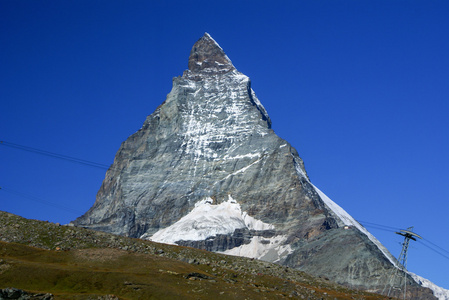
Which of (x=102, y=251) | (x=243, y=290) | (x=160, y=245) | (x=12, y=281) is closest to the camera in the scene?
(x=12, y=281)

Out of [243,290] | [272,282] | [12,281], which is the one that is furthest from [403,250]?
[12,281]

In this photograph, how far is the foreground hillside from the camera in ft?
353

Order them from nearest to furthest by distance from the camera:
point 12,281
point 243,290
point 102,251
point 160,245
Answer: point 12,281 < point 243,290 < point 102,251 < point 160,245

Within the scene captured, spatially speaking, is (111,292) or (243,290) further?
(243,290)

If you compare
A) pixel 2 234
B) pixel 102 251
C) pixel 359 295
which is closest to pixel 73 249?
pixel 102 251

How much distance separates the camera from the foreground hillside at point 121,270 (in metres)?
108

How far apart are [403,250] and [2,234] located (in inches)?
3712

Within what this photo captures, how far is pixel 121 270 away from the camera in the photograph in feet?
408

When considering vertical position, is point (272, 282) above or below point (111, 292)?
above

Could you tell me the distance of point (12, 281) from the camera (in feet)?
345

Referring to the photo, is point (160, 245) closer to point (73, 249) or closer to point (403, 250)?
point (73, 249)

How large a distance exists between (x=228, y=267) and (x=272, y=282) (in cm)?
1700

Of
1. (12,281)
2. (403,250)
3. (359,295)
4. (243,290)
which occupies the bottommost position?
(12,281)

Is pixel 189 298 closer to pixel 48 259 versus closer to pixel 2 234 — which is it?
pixel 48 259
